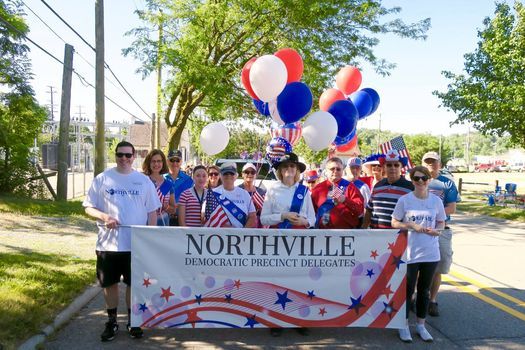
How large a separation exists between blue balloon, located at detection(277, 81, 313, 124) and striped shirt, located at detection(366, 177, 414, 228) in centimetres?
273

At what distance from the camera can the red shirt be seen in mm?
4980

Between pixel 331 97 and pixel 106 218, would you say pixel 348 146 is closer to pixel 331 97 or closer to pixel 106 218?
pixel 331 97

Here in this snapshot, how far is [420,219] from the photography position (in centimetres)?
435

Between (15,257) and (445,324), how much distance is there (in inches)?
232

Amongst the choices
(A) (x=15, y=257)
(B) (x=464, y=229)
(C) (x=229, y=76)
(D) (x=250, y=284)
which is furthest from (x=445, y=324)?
(C) (x=229, y=76)

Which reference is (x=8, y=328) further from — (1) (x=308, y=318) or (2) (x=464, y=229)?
(2) (x=464, y=229)

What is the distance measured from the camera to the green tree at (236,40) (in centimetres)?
1305

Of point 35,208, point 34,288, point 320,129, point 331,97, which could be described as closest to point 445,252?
point 320,129

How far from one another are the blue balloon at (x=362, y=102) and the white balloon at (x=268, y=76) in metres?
2.17

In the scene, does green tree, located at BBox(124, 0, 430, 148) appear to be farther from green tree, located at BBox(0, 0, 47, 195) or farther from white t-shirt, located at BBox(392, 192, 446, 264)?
white t-shirt, located at BBox(392, 192, 446, 264)

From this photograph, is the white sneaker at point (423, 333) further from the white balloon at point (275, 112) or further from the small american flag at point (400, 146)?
the white balloon at point (275, 112)

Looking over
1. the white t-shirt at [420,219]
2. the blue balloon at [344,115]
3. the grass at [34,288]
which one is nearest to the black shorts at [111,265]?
the grass at [34,288]

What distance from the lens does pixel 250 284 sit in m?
4.30

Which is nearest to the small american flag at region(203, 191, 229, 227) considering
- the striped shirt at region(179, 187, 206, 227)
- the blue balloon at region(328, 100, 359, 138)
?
the striped shirt at region(179, 187, 206, 227)
